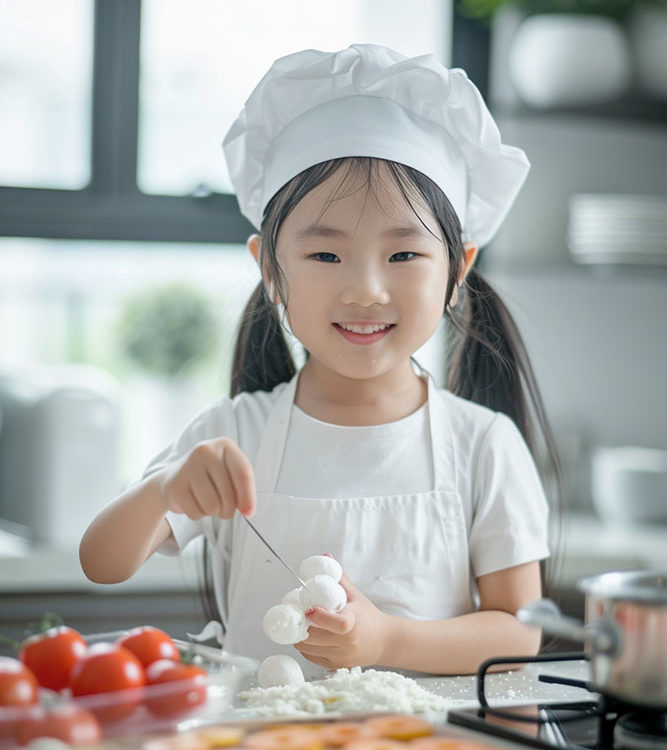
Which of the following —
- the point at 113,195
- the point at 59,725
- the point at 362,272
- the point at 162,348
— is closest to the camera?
the point at 59,725

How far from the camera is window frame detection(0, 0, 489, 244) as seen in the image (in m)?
2.26

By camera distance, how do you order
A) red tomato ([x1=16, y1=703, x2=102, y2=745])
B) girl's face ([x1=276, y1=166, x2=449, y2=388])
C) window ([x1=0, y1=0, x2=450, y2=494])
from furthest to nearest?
window ([x1=0, y1=0, x2=450, y2=494]) → girl's face ([x1=276, y1=166, x2=449, y2=388]) → red tomato ([x1=16, y1=703, x2=102, y2=745])

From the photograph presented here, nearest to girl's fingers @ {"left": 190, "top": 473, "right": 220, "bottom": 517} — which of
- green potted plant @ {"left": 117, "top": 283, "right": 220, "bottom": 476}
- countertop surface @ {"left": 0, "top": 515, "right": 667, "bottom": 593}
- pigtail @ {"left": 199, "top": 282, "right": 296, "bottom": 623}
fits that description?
pigtail @ {"left": 199, "top": 282, "right": 296, "bottom": 623}

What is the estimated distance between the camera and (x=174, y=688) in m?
0.61

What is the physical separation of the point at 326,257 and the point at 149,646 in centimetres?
46

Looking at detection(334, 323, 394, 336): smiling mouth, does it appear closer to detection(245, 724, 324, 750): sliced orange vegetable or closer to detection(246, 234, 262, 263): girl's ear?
detection(246, 234, 262, 263): girl's ear

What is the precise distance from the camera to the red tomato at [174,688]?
0.60 m

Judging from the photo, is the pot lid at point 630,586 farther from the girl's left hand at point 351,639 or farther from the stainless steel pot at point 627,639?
the girl's left hand at point 351,639

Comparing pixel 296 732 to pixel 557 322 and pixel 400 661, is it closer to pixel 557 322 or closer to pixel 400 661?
pixel 400 661

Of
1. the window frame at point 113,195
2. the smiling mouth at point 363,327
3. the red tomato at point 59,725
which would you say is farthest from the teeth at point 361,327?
the window frame at point 113,195

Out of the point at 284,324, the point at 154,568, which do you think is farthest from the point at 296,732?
the point at 154,568

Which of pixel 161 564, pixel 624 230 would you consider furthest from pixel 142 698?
pixel 624 230

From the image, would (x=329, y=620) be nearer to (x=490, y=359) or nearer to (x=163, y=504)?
(x=163, y=504)

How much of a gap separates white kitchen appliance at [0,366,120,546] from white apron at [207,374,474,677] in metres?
0.87
